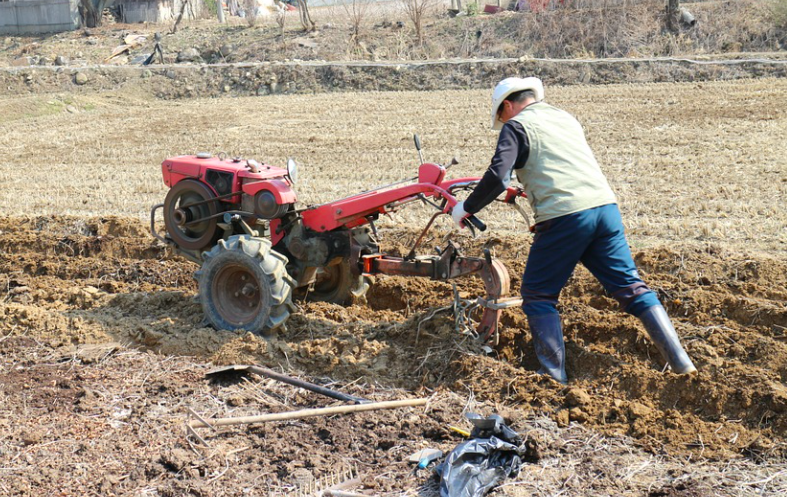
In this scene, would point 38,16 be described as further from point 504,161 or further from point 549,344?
point 549,344

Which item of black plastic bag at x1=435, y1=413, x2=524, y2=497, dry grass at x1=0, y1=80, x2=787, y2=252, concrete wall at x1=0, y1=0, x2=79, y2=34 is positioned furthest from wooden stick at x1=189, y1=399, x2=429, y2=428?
concrete wall at x1=0, y1=0, x2=79, y2=34

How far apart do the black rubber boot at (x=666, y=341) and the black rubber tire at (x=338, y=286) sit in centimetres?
254

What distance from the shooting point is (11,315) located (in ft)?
21.9

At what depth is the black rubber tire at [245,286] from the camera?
19.9 ft

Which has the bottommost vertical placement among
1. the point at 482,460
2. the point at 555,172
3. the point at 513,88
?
the point at 482,460


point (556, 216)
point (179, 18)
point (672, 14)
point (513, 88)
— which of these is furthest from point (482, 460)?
point (179, 18)

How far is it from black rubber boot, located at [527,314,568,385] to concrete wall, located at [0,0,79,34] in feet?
108

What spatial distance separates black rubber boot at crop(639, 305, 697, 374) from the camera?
16.2ft

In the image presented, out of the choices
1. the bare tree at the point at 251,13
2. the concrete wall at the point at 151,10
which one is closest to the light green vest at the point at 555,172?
the bare tree at the point at 251,13

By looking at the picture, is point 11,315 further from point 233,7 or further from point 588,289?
point 233,7

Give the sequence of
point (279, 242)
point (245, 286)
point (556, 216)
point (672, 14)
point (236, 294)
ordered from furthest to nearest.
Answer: point (672, 14), point (279, 242), point (236, 294), point (245, 286), point (556, 216)

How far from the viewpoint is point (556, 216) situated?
5031 millimetres

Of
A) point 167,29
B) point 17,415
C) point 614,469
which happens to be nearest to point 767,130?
point 614,469

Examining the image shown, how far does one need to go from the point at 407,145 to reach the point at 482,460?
10.3m
